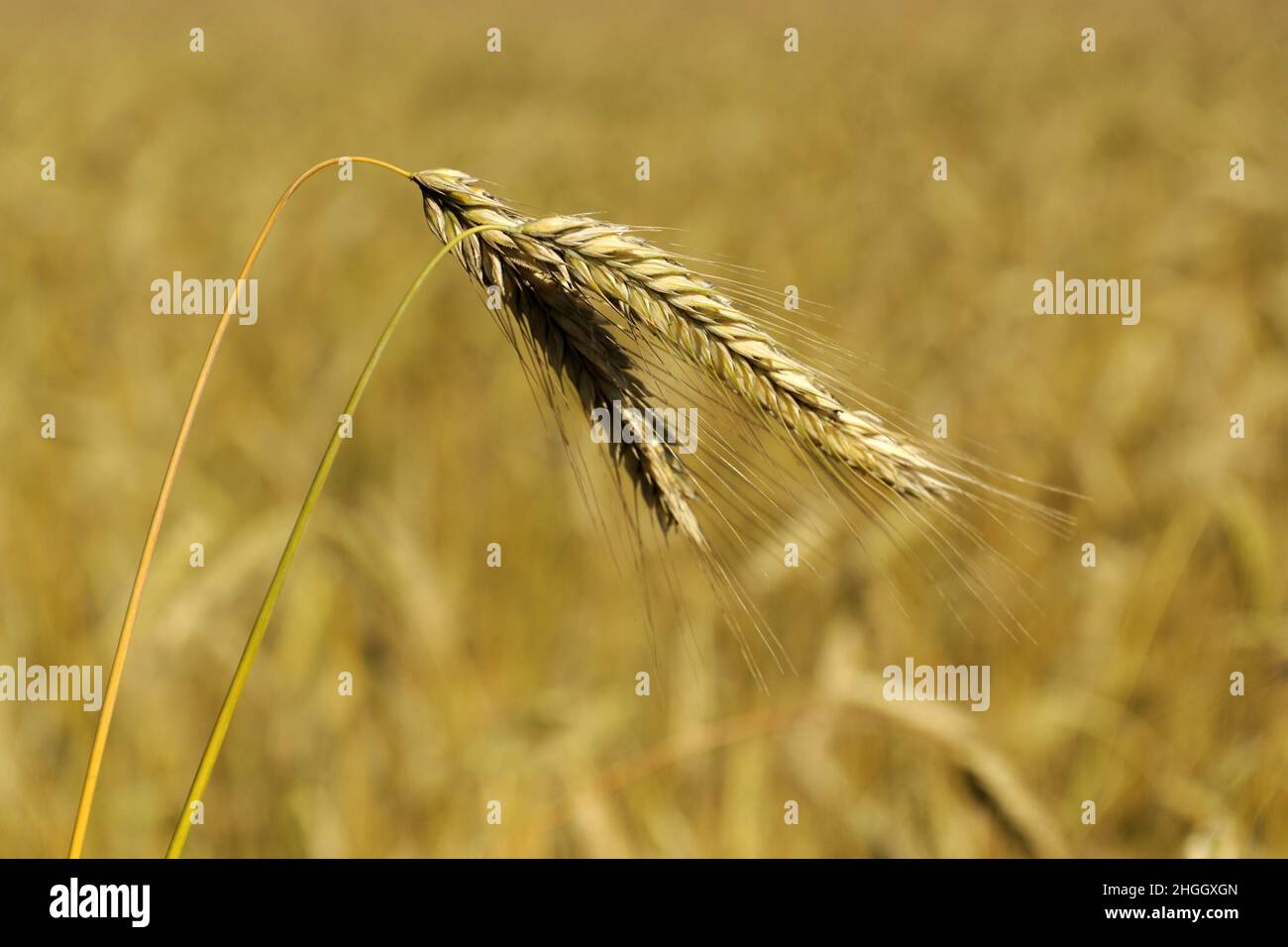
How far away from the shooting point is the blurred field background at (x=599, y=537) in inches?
114

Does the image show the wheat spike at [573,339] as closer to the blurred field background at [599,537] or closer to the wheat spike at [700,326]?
the wheat spike at [700,326]

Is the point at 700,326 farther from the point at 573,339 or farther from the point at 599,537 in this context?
the point at 599,537

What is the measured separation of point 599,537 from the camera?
369 cm

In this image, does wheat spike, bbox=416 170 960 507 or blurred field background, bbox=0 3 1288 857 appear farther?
blurred field background, bbox=0 3 1288 857

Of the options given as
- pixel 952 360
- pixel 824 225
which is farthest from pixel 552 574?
pixel 824 225

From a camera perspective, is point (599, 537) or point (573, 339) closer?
point (573, 339)

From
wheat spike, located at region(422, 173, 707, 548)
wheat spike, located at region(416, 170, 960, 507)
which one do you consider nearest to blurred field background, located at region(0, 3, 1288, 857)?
wheat spike, located at region(416, 170, 960, 507)

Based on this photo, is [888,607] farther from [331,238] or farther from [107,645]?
[331,238]

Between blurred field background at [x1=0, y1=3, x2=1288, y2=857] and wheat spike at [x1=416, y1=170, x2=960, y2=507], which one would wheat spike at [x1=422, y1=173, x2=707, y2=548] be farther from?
blurred field background at [x1=0, y1=3, x2=1288, y2=857]

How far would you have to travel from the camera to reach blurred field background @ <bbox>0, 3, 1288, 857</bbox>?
2893mm

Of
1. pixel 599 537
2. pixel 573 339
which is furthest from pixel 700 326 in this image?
pixel 599 537

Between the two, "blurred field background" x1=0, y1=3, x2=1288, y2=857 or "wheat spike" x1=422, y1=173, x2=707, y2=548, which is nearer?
"wheat spike" x1=422, y1=173, x2=707, y2=548

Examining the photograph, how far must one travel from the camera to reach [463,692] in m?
3.24
